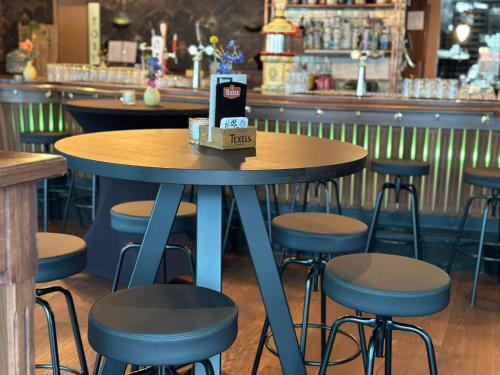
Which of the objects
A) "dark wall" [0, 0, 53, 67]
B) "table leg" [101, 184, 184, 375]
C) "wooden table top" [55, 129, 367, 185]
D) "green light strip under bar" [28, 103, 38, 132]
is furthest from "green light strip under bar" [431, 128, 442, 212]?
"dark wall" [0, 0, 53, 67]

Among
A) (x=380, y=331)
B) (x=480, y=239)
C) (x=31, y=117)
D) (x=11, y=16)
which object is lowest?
(x=480, y=239)

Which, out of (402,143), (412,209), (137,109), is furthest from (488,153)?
(137,109)

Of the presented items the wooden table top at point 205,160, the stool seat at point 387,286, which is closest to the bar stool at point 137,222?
the wooden table top at point 205,160

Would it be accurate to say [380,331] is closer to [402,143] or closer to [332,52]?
[402,143]

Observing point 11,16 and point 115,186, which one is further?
point 11,16

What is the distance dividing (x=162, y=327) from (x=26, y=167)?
610 millimetres

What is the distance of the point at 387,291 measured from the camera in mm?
1858

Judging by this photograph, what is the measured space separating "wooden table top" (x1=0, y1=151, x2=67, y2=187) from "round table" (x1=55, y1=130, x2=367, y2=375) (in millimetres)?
652

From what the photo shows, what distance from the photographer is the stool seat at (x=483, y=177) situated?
12.0ft

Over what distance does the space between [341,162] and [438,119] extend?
242 cm

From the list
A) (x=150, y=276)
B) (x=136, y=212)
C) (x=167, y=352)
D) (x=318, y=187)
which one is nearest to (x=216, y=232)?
(x=150, y=276)

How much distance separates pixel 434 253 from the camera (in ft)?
14.5

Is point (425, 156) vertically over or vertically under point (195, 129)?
under

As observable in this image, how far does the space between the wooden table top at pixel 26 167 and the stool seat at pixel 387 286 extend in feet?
3.28
